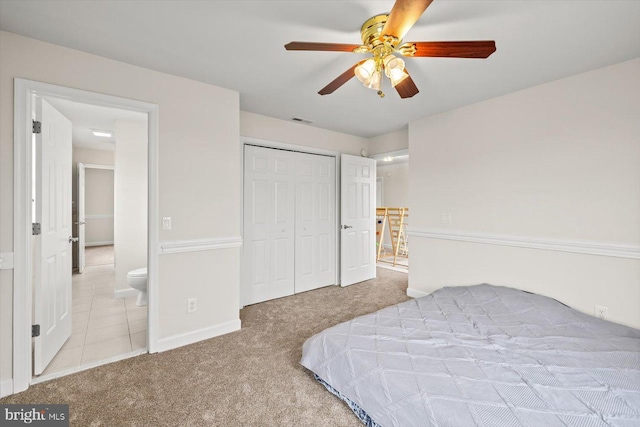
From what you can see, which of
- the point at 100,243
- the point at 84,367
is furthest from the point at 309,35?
the point at 100,243

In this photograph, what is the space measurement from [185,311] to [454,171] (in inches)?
126

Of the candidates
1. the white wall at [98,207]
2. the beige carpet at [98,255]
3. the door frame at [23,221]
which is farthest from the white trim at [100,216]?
the door frame at [23,221]

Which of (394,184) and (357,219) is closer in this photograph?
(357,219)

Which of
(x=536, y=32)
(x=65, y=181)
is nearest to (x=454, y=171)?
(x=536, y=32)

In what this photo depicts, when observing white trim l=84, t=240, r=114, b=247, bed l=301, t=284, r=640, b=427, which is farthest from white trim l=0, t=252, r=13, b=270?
white trim l=84, t=240, r=114, b=247

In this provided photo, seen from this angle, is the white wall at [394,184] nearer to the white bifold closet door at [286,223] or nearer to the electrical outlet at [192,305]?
the white bifold closet door at [286,223]

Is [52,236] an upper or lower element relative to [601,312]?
upper

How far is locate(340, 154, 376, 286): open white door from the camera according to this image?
165 inches

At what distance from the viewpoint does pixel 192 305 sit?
8.25 ft

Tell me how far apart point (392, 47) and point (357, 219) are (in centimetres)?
299

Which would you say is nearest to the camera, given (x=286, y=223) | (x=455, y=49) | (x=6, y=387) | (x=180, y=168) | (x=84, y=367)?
(x=455, y=49)

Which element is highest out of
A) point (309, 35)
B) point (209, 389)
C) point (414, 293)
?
point (309, 35)

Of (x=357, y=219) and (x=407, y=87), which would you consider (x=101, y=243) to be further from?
(x=407, y=87)

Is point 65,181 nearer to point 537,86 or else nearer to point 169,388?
point 169,388
